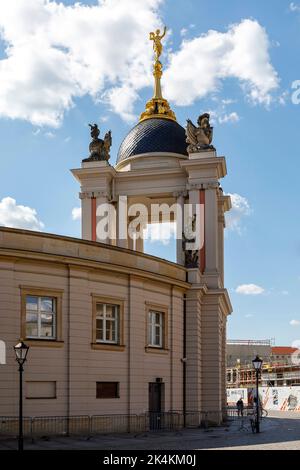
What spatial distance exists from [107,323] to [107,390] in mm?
2791

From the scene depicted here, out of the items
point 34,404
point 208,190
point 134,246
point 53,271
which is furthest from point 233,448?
point 134,246

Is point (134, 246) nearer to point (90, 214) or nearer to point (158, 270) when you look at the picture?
point (90, 214)

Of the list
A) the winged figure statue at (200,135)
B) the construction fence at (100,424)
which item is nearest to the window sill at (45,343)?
the construction fence at (100,424)

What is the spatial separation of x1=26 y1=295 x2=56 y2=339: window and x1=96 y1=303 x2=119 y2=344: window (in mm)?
2384

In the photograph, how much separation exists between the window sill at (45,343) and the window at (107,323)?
90.9 inches

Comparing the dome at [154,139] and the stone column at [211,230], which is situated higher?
the dome at [154,139]

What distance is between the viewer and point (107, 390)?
31.0 metres

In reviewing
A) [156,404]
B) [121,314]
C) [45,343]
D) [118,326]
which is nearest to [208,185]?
[121,314]

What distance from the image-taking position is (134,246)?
47406 millimetres

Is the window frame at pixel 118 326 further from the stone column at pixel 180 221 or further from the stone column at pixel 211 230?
the stone column at pixel 180 221

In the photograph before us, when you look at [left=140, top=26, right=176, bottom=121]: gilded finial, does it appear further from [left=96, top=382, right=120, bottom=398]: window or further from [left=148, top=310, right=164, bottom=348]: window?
[left=96, top=382, right=120, bottom=398]: window

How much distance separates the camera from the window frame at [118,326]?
30562 mm

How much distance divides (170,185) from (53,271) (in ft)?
51.2

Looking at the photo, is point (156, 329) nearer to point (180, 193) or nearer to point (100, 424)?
point (100, 424)
